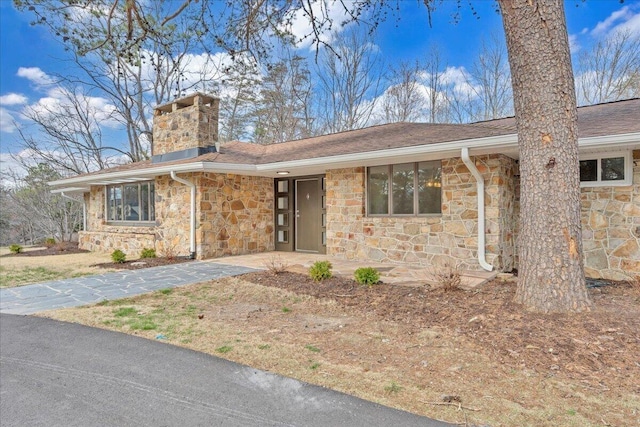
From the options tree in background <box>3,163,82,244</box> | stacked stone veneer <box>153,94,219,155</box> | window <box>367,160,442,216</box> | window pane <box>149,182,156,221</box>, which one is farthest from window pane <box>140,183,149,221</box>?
tree in background <box>3,163,82,244</box>

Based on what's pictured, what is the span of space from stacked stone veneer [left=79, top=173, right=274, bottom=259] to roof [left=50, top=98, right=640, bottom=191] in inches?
23.0

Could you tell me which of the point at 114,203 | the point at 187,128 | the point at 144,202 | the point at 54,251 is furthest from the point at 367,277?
the point at 54,251

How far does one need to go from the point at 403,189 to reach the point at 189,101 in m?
6.16

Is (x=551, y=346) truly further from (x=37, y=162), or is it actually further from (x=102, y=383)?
(x=37, y=162)

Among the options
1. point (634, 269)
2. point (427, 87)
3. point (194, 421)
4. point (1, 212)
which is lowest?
point (194, 421)

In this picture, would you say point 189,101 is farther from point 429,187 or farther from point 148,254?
point 429,187

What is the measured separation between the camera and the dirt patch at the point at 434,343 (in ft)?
7.42

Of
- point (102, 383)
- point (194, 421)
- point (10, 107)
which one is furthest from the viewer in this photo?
point (10, 107)

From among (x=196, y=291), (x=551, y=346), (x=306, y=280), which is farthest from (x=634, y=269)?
(x=196, y=291)

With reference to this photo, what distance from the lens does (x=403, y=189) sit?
734cm

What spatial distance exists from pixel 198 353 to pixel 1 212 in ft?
68.6

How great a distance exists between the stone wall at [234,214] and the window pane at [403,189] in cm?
395

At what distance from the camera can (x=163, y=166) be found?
859 centimetres

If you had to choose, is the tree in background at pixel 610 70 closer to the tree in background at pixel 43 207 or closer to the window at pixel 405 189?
the window at pixel 405 189
